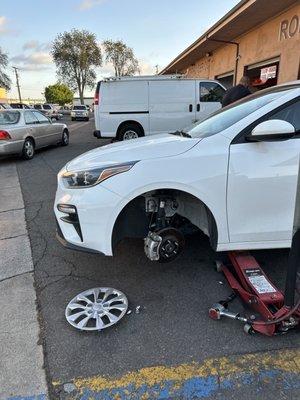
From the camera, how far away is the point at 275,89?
10.7 feet

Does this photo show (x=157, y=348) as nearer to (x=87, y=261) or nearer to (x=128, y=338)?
(x=128, y=338)

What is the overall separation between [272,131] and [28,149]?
9038mm

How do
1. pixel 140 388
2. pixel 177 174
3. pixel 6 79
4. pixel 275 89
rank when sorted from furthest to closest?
pixel 6 79 → pixel 275 89 → pixel 177 174 → pixel 140 388

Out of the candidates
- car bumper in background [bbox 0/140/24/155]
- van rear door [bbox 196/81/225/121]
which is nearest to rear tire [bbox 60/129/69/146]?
car bumper in background [bbox 0/140/24/155]

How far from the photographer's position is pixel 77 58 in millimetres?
56344

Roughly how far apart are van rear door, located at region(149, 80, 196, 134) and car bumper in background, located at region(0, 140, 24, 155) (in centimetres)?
425

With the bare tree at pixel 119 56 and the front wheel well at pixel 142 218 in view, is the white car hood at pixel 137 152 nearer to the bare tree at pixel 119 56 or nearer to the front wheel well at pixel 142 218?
the front wheel well at pixel 142 218

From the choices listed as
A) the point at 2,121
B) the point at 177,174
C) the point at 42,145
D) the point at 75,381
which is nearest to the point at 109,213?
the point at 177,174

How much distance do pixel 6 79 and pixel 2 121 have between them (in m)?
44.3

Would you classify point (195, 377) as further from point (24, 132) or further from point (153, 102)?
point (153, 102)

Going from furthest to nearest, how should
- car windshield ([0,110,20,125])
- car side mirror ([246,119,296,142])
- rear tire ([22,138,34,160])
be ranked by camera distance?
rear tire ([22,138,34,160]) → car windshield ([0,110,20,125]) → car side mirror ([246,119,296,142])

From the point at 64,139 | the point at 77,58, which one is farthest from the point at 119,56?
the point at 64,139

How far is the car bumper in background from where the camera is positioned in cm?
913

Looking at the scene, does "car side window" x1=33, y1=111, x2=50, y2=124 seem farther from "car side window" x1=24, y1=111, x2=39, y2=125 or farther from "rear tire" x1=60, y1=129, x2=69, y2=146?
"rear tire" x1=60, y1=129, x2=69, y2=146
